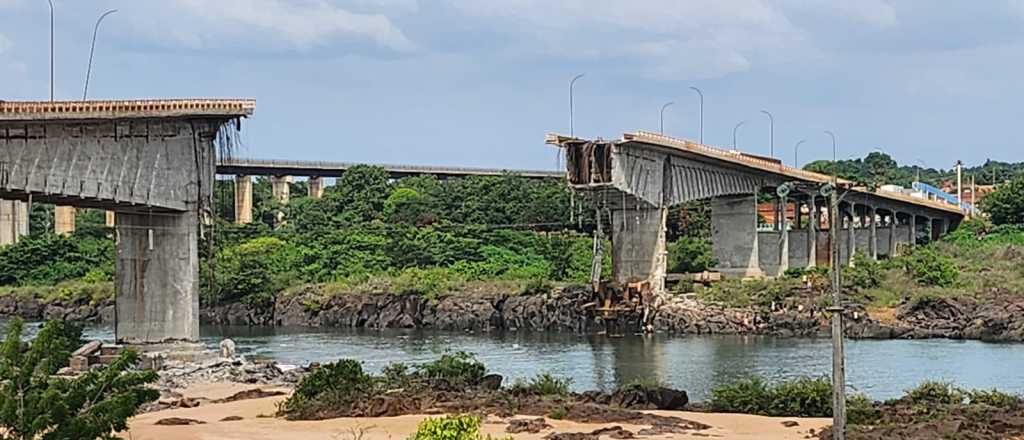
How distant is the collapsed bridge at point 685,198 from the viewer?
243 feet

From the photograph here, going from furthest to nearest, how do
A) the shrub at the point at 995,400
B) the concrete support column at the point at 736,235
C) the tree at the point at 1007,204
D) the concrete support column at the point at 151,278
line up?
the tree at the point at 1007,204, the concrete support column at the point at 736,235, the concrete support column at the point at 151,278, the shrub at the point at 995,400

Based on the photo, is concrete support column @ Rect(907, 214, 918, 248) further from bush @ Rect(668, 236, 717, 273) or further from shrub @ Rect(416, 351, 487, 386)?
shrub @ Rect(416, 351, 487, 386)

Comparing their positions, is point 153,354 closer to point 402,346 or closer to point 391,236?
point 402,346

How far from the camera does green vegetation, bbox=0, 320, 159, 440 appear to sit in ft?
75.7

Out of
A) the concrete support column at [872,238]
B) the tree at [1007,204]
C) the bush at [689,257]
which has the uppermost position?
the tree at [1007,204]

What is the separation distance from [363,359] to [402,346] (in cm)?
850

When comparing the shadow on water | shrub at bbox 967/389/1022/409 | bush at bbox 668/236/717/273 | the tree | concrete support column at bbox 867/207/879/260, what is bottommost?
the shadow on water

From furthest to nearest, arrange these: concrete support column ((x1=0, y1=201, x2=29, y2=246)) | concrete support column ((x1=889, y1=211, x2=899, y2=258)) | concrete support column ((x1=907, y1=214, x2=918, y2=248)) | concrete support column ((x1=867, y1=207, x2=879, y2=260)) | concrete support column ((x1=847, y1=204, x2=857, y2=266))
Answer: concrete support column ((x1=907, y1=214, x2=918, y2=248))
concrete support column ((x1=0, y1=201, x2=29, y2=246))
concrete support column ((x1=889, y1=211, x2=899, y2=258))
concrete support column ((x1=867, y1=207, x2=879, y2=260))
concrete support column ((x1=847, y1=204, x2=857, y2=266))

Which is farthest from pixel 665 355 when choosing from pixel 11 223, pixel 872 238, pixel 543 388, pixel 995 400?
pixel 11 223

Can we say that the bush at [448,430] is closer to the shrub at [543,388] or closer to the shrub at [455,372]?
the shrub at [543,388]

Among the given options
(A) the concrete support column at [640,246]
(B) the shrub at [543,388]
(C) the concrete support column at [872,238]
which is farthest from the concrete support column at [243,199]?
(B) the shrub at [543,388]

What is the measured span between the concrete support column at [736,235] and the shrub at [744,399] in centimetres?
5370

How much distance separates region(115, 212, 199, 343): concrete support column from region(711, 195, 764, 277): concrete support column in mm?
50419

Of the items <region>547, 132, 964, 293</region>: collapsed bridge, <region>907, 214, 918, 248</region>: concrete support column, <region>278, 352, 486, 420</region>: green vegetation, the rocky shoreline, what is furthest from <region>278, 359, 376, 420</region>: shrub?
<region>907, 214, 918, 248</region>: concrete support column
